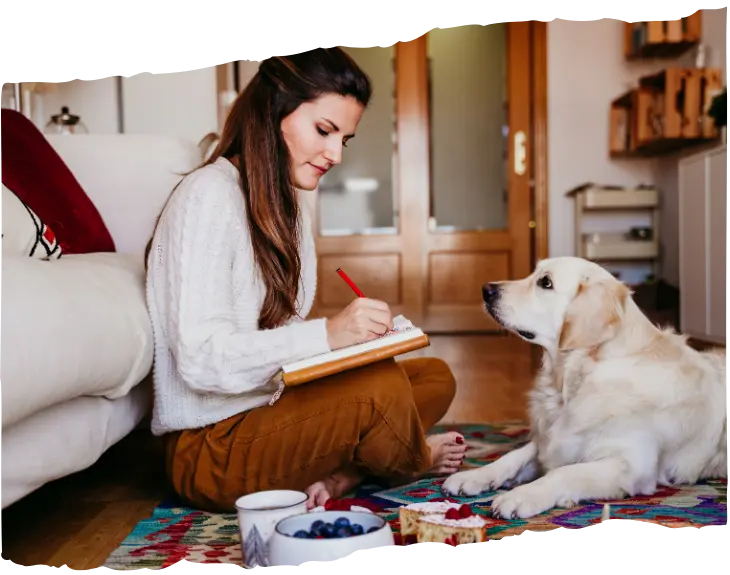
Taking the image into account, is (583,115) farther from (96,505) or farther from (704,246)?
(96,505)

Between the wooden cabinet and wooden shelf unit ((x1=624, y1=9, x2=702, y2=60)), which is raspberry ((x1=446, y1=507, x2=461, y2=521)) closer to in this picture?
the wooden cabinet

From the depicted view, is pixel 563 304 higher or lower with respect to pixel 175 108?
lower

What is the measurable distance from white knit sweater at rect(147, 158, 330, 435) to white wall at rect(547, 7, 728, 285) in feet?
13.7

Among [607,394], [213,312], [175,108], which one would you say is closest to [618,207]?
[175,108]

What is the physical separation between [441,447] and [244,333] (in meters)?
0.58

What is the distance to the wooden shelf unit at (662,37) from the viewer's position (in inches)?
184

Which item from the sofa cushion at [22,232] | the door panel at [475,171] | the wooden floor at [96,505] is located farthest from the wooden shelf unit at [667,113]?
the sofa cushion at [22,232]

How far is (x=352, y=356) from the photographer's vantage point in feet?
3.85

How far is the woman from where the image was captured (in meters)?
1.22

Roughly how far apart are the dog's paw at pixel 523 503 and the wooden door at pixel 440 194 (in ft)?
13.0

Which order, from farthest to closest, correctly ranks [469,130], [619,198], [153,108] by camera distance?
[469,130], [619,198], [153,108]

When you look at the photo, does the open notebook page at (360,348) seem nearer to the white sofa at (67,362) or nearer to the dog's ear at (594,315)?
the white sofa at (67,362)

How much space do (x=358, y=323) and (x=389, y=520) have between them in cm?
35

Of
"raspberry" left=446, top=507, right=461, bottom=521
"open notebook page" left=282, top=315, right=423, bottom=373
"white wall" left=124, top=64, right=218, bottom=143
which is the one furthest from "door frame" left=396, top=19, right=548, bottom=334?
"raspberry" left=446, top=507, right=461, bottom=521
